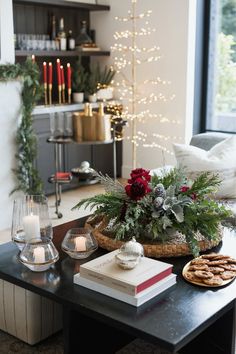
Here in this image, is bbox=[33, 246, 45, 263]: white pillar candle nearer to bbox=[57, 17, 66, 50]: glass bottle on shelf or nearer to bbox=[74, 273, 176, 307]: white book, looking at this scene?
bbox=[74, 273, 176, 307]: white book

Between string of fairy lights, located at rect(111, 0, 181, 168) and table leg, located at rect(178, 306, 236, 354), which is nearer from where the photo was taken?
table leg, located at rect(178, 306, 236, 354)

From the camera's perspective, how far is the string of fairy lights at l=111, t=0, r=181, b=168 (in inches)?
214

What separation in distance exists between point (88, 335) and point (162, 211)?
24.7 inches

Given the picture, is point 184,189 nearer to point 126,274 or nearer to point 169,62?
point 126,274

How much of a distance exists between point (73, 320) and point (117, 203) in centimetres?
57

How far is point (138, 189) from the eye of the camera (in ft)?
8.00

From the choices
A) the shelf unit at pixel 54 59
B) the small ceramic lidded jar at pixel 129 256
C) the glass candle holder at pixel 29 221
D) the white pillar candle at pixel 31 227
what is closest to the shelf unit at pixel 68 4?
the shelf unit at pixel 54 59

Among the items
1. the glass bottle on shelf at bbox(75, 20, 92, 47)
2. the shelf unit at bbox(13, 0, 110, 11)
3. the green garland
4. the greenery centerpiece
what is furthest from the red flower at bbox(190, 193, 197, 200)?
the glass bottle on shelf at bbox(75, 20, 92, 47)

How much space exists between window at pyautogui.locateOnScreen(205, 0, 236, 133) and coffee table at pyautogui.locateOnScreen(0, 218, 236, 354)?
3013 mm

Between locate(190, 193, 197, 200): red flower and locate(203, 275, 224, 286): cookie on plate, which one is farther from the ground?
locate(190, 193, 197, 200): red flower

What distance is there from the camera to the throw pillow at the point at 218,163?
3.40 meters

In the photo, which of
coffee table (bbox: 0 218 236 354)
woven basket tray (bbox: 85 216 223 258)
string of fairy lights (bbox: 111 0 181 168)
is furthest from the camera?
string of fairy lights (bbox: 111 0 181 168)

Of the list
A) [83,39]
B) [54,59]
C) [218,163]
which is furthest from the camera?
[54,59]

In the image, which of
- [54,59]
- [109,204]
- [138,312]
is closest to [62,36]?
[54,59]
